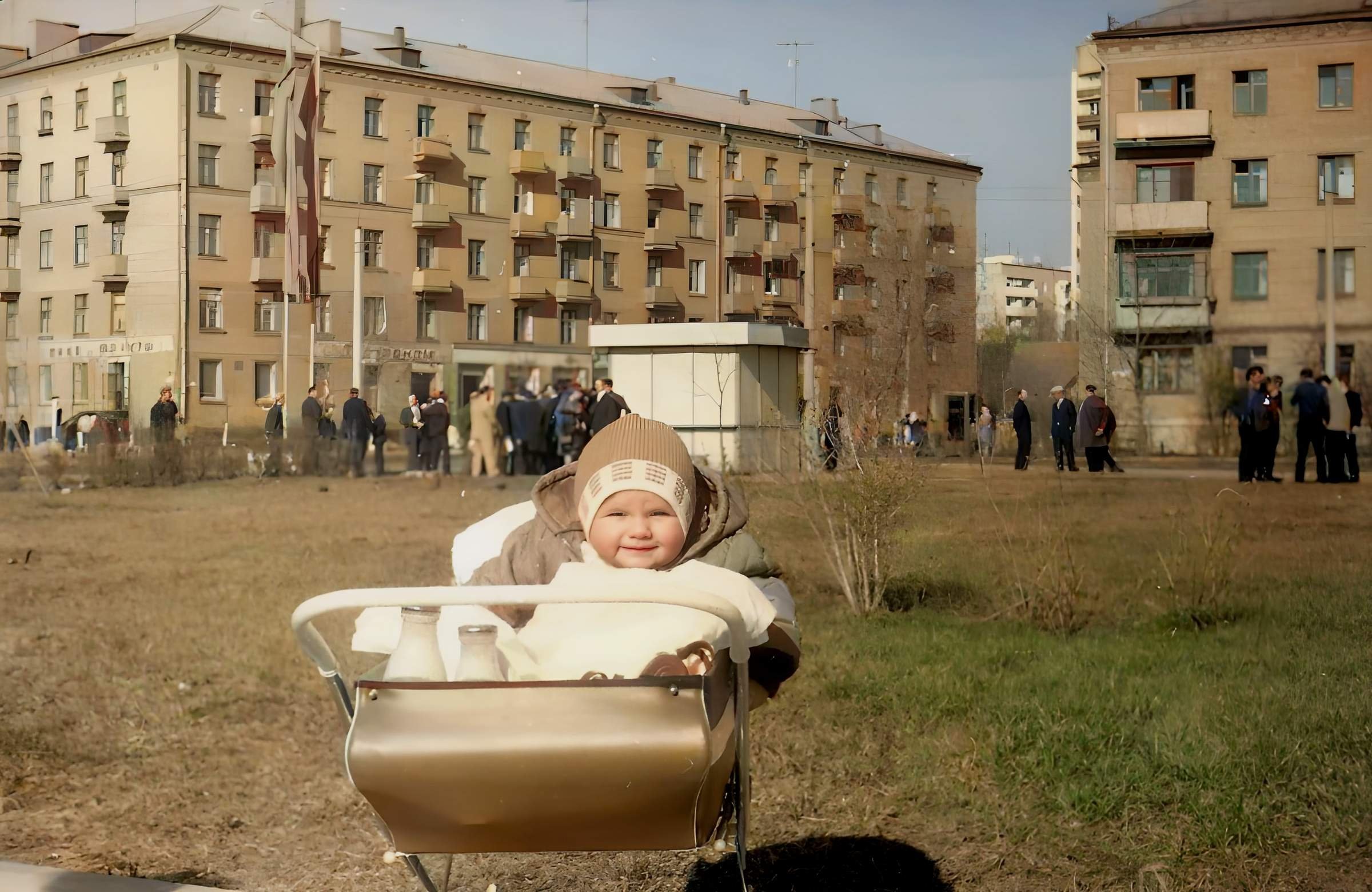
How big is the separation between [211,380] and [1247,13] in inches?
147

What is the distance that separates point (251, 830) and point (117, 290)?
2.46m

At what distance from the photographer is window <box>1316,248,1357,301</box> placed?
14.8ft

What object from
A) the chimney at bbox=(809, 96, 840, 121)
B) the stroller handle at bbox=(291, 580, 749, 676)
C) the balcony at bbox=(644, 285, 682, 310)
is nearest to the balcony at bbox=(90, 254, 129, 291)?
the balcony at bbox=(644, 285, 682, 310)

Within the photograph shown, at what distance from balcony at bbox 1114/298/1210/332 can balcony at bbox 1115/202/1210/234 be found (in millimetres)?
209

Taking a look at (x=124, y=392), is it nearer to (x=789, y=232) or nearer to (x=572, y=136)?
(x=572, y=136)

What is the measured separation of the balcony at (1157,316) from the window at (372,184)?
2.46 metres

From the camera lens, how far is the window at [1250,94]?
4.30m

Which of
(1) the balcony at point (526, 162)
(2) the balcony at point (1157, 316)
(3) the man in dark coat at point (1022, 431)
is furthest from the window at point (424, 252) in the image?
(2) the balcony at point (1157, 316)

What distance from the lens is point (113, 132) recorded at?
5387 millimetres

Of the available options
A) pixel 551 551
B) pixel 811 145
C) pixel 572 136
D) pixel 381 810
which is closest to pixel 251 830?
pixel 551 551

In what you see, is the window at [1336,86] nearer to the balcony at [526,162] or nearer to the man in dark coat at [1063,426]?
the man in dark coat at [1063,426]

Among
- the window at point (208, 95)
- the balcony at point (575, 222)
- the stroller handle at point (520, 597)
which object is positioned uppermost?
the window at point (208, 95)

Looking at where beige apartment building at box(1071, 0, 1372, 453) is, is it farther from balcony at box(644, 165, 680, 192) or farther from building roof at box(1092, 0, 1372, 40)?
balcony at box(644, 165, 680, 192)

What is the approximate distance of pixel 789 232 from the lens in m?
4.70
